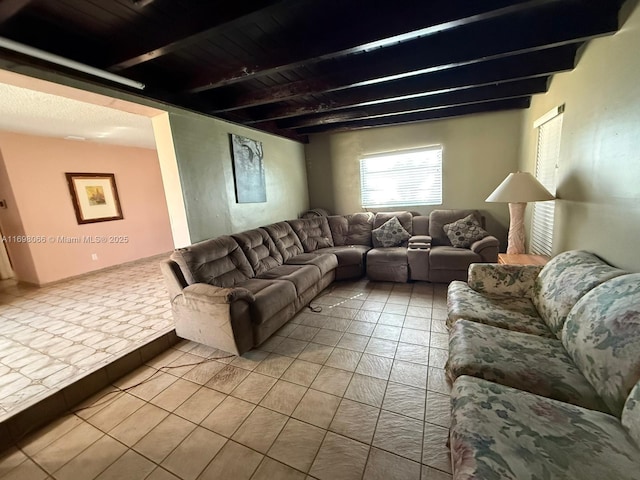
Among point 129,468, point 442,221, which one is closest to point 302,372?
point 129,468

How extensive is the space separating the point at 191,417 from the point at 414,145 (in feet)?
14.3

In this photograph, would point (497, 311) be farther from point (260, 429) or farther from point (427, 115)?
point (427, 115)

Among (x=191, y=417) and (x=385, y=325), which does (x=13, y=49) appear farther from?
(x=385, y=325)

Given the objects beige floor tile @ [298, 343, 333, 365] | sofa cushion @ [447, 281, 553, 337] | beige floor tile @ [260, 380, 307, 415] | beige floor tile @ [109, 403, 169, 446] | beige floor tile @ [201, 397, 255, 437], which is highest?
sofa cushion @ [447, 281, 553, 337]

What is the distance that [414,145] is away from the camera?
425 centimetres

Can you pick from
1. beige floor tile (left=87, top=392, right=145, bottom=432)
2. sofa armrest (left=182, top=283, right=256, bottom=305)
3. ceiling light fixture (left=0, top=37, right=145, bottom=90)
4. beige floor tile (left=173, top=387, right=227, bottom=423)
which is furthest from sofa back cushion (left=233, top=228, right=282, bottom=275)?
ceiling light fixture (left=0, top=37, right=145, bottom=90)

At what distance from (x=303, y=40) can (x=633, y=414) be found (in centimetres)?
257

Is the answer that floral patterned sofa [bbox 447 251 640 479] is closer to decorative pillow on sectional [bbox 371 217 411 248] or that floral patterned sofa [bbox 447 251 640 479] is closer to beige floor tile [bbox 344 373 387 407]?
beige floor tile [bbox 344 373 387 407]

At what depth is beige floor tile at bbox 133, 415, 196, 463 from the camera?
1.43 metres

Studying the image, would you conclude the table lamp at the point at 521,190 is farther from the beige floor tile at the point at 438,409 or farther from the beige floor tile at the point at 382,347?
the beige floor tile at the point at 438,409

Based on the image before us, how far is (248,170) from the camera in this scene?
359 centimetres

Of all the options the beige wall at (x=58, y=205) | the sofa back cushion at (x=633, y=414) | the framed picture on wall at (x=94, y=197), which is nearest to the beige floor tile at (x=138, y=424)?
the sofa back cushion at (x=633, y=414)

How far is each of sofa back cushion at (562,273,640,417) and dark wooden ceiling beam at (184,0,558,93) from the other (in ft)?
5.16

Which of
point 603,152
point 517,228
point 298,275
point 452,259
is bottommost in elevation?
point 452,259
